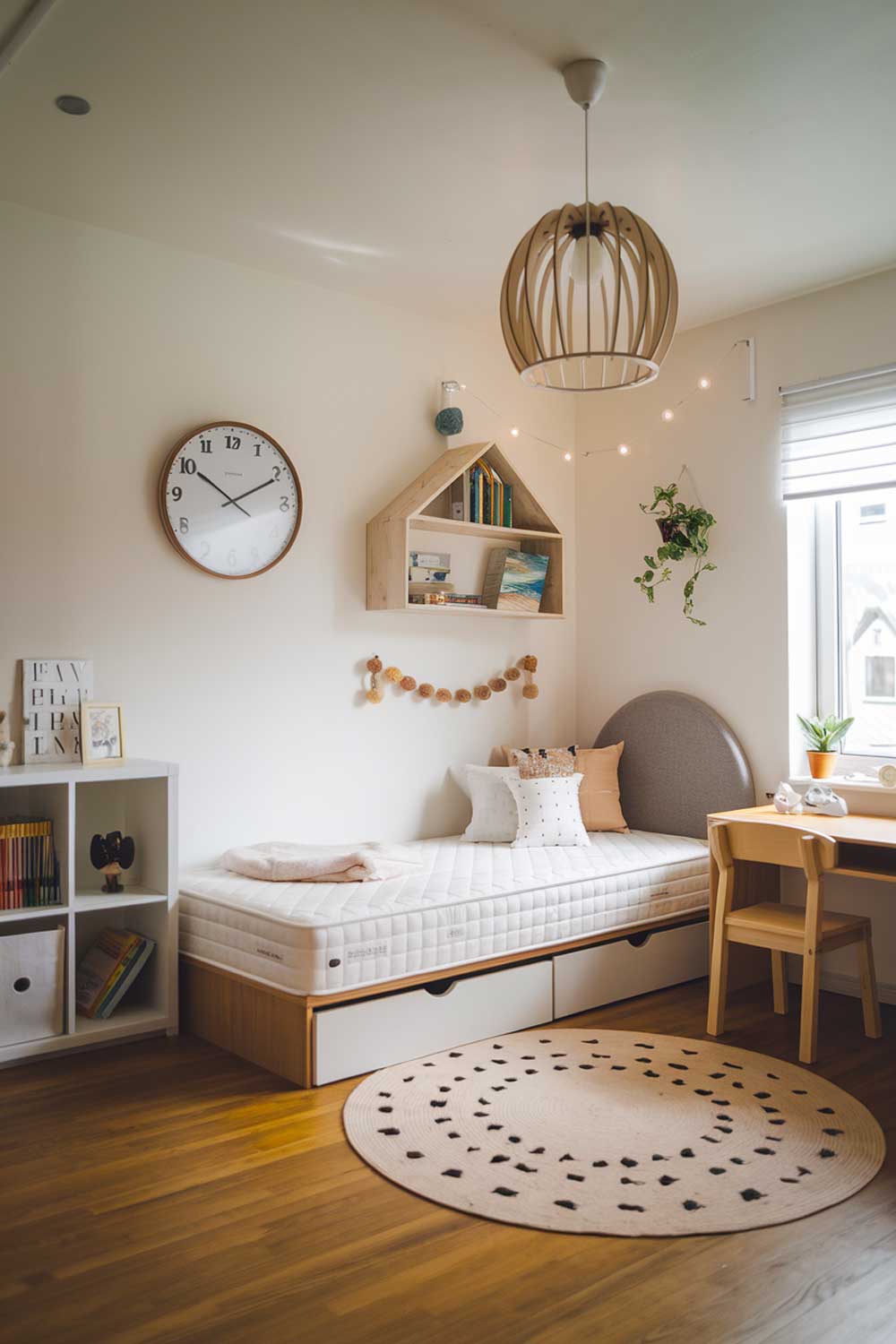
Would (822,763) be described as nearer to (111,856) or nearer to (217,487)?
(217,487)

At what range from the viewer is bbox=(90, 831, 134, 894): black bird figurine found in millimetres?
3295

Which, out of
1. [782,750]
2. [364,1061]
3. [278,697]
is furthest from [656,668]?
[364,1061]

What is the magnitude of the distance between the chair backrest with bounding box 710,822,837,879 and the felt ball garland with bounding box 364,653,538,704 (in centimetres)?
134

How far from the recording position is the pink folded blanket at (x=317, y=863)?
133 inches

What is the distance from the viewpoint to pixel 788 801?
→ 146 inches

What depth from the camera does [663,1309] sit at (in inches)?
75.4

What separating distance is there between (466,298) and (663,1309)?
11.2 feet

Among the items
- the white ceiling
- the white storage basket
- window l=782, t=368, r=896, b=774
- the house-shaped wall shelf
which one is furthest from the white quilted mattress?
the white ceiling

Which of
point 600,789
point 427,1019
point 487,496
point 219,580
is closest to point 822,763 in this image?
point 600,789

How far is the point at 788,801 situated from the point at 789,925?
525 mm

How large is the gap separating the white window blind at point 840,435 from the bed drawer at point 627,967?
5.77 feet

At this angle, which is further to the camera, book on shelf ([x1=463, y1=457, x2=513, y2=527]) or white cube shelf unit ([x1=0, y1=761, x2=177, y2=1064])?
book on shelf ([x1=463, y1=457, x2=513, y2=527])

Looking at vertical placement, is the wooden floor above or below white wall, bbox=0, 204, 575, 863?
below

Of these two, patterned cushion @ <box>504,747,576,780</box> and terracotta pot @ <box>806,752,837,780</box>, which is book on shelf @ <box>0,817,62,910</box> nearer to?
patterned cushion @ <box>504,747,576,780</box>
